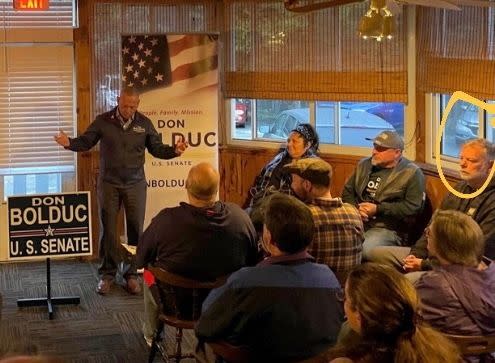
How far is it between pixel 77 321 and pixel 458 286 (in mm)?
2986

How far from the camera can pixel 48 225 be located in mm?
5473

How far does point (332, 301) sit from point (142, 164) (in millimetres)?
3392

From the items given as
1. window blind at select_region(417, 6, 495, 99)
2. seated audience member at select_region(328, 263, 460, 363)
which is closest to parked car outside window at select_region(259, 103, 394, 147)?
window blind at select_region(417, 6, 495, 99)

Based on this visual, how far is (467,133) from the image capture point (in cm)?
587

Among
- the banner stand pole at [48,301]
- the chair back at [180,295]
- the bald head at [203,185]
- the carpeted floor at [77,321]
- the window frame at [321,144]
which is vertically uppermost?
the window frame at [321,144]

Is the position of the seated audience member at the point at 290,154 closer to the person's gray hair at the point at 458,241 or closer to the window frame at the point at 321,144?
the window frame at the point at 321,144

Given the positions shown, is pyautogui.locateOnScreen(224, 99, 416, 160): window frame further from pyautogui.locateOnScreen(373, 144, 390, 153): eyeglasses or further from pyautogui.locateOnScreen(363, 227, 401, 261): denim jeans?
pyautogui.locateOnScreen(363, 227, 401, 261): denim jeans

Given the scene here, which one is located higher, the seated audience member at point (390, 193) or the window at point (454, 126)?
the window at point (454, 126)

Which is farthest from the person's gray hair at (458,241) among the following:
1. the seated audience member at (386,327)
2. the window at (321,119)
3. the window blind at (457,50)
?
the window at (321,119)

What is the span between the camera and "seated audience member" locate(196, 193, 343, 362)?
2848 mm

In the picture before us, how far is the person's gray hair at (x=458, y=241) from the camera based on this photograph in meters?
3.15

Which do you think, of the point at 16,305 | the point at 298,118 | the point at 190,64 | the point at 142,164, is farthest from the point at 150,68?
the point at 16,305

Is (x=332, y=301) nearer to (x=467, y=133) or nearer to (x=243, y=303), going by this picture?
(x=243, y=303)

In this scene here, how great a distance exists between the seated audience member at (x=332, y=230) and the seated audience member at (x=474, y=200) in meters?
0.82
